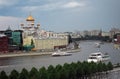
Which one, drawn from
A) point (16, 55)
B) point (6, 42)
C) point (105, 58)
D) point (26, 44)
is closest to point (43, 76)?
point (105, 58)

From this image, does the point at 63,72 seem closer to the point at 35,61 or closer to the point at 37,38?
the point at 35,61

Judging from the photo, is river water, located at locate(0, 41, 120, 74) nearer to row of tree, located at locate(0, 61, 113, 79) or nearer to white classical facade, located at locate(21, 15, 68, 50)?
row of tree, located at locate(0, 61, 113, 79)

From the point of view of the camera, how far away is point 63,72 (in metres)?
12.9

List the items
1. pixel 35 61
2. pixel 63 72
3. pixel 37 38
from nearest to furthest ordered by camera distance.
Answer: pixel 63 72 < pixel 35 61 < pixel 37 38

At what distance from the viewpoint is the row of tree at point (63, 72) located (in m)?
11.6

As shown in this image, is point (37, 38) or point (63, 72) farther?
point (37, 38)

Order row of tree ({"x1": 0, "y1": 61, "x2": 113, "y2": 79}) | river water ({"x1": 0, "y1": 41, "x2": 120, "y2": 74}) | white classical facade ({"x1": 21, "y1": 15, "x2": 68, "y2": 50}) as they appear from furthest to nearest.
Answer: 1. white classical facade ({"x1": 21, "y1": 15, "x2": 68, "y2": 50})
2. river water ({"x1": 0, "y1": 41, "x2": 120, "y2": 74})
3. row of tree ({"x1": 0, "y1": 61, "x2": 113, "y2": 79})

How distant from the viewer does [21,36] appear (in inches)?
2060

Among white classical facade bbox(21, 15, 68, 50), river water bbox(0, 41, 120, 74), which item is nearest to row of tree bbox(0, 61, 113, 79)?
river water bbox(0, 41, 120, 74)

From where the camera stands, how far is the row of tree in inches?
456

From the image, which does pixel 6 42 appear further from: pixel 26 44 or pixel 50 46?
pixel 50 46

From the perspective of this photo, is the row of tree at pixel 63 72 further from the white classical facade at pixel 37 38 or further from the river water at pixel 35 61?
the white classical facade at pixel 37 38

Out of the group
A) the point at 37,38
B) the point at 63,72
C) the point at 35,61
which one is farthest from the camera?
the point at 37,38

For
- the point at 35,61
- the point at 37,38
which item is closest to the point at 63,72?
the point at 35,61
